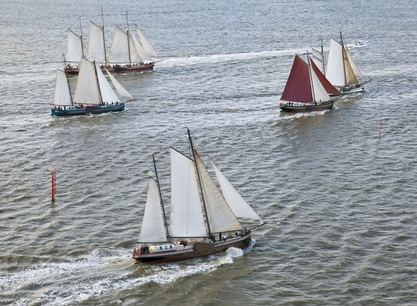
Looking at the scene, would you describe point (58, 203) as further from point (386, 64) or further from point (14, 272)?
point (386, 64)

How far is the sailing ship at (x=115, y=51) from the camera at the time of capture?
148 metres

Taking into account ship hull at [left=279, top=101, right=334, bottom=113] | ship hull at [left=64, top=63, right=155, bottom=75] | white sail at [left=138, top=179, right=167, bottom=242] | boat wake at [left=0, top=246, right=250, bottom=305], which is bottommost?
boat wake at [left=0, top=246, right=250, bottom=305]

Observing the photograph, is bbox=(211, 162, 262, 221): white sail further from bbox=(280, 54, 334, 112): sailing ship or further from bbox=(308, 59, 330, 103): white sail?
bbox=(308, 59, 330, 103): white sail

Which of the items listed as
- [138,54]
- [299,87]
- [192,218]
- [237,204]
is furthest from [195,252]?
[138,54]

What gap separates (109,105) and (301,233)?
5546 cm

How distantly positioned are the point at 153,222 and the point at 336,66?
7057cm

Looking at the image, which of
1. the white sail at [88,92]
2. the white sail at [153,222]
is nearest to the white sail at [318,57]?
the white sail at [88,92]

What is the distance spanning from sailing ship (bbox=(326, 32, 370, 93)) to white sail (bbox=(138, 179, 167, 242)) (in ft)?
216

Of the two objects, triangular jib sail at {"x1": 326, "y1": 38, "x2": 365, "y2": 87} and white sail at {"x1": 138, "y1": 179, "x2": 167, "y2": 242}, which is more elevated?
triangular jib sail at {"x1": 326, "y1": 38, "x2": 365, "y2": 87}

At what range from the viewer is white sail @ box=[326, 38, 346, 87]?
121 metres

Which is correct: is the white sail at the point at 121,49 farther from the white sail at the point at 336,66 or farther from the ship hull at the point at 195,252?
the ship hull at the point at 195,252

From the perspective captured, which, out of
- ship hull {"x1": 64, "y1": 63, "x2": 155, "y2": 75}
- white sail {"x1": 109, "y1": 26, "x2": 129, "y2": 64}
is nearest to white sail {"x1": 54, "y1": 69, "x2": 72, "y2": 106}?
ship hull {"x1": 64, "y1": 63, "x2": 155, "y2": 75}

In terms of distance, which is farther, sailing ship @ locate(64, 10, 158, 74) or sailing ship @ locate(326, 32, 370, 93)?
sailing ship @ locate(64, 10, 158, 74)

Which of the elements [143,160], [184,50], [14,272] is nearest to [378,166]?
[143,160]
